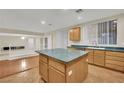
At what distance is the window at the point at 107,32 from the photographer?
163 inches

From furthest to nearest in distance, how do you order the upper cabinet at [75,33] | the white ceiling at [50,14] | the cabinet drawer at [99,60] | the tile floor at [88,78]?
the upper cabinet at [75,33]
the cabinet drawer at [99,60]
the white ceiling at [50,14]
the tile floor at [88,78]

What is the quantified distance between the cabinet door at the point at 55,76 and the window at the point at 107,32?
11.4 ft

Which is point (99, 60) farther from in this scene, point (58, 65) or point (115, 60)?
point (58, 65)

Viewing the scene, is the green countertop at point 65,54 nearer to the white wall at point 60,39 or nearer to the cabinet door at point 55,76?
the cabinet door at point 55,76

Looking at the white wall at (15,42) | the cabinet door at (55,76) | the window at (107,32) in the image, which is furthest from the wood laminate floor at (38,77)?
the white wall at (15,42)

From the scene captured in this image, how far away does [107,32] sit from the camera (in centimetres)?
445

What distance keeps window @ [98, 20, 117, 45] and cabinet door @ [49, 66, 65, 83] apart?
3.46 meters

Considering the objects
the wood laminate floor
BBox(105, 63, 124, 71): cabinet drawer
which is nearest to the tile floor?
the wood laminate floor

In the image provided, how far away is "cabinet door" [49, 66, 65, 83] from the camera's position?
1.73 meters
